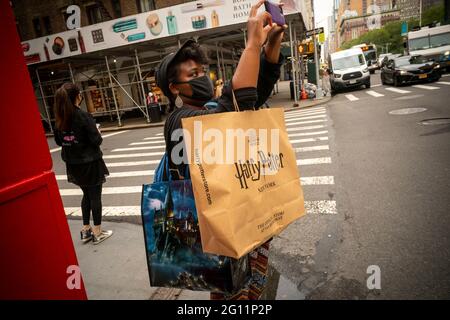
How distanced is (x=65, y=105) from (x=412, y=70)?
17.9 meters

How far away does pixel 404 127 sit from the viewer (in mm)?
8219

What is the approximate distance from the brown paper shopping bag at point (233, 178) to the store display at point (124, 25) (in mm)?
16729

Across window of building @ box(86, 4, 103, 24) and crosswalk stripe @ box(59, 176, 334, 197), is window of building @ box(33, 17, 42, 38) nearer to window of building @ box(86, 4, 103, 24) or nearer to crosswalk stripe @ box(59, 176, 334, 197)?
window of building @ box(86, 4, 103, 24)

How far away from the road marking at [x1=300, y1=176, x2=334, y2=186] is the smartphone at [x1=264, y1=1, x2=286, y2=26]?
4168 mm

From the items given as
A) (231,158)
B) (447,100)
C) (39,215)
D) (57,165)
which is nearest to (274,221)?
(231,158)

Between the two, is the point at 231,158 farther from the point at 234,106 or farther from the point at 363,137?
the point at 363,137

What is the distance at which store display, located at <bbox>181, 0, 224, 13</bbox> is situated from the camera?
565 inches

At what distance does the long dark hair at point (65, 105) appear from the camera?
12.0ft

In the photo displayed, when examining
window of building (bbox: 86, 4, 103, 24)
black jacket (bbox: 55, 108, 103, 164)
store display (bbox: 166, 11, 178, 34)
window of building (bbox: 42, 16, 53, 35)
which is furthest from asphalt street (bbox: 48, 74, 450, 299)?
window of building (bbox: 42, 16, 53, 35)

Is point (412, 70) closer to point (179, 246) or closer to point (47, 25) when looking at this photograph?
point (179, 246)

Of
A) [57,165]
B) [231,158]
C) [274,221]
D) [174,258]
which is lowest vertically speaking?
[57,165]

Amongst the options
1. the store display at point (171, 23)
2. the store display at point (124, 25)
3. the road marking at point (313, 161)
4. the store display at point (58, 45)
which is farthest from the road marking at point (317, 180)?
the store display at point (58, 45)

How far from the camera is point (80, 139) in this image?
3.83 m
